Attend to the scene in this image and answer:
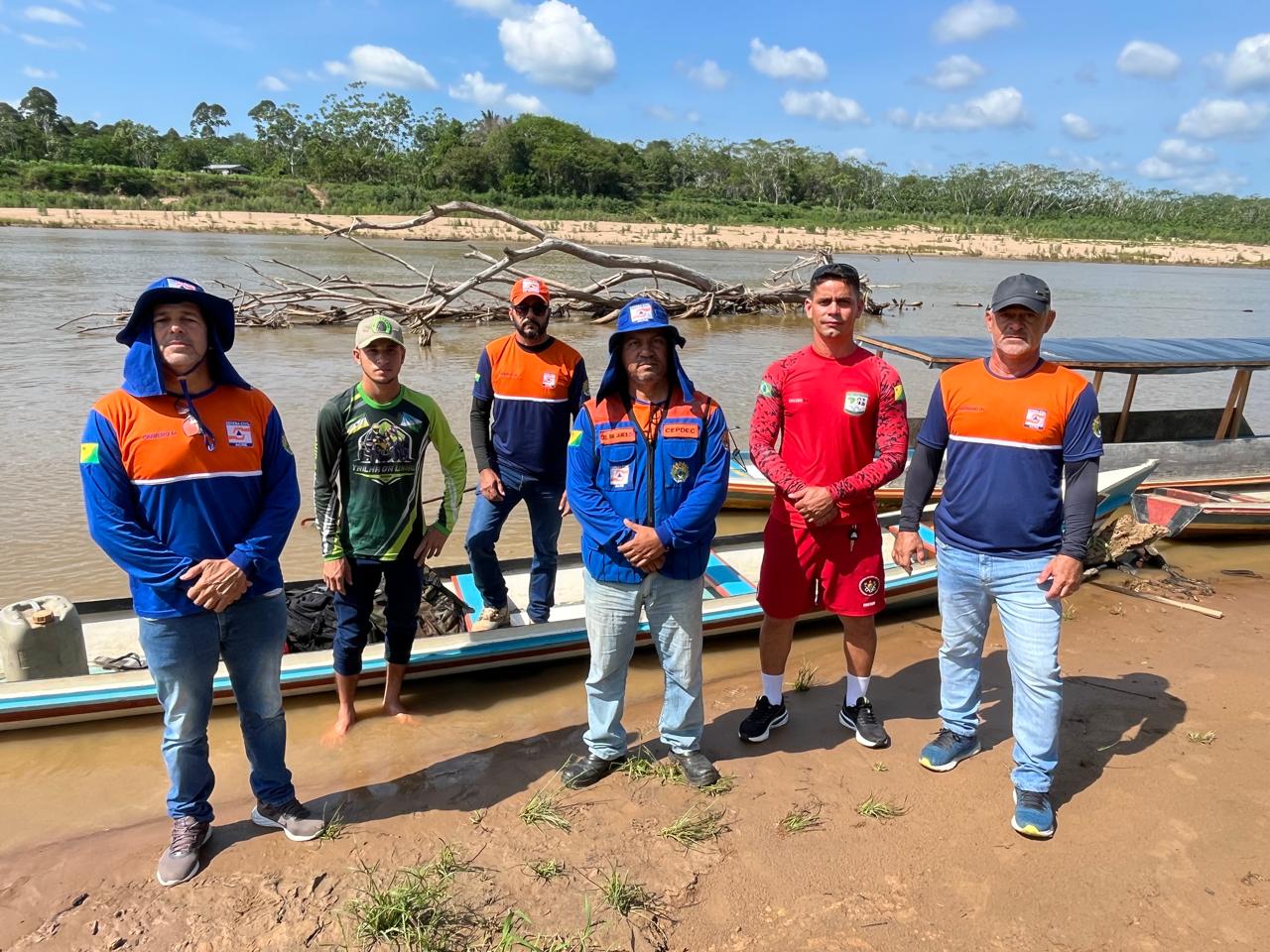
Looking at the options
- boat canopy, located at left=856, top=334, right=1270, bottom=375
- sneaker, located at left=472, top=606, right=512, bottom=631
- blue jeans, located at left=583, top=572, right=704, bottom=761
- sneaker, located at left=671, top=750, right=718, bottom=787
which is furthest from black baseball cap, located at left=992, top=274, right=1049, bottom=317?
boat canopy, located at left=856, top=334, right=1270, bottom=375

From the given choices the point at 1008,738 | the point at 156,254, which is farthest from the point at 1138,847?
the point at 156,254

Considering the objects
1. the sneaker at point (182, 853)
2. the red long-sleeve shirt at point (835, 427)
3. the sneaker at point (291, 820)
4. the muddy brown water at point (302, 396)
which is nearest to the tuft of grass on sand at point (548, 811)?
the muddy brown water at point (302, 396)

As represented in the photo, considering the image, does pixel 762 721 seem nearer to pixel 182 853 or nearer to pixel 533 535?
pixel 533 535

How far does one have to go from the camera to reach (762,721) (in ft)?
13.6

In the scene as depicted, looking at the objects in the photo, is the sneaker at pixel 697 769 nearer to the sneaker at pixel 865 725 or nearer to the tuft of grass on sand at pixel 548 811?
the tuft of grass on sand at pixel 548 811

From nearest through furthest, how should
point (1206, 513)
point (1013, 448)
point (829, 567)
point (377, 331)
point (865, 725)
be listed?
point (1013, 448)
point (377, 331)
point (829, 567)
point (865, 725)
point (1206, 513)

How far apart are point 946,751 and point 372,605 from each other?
9.62 ft

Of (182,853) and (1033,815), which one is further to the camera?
(1033,815)

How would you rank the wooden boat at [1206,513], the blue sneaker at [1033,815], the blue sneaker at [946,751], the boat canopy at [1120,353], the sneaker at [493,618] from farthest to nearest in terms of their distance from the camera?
the boat canopy at [1120,353] < the wooden boat at [1206,513] < the sneaker at [493,618] < the blue sneaker at [946,751] < the blue sneaker at [1033,815]

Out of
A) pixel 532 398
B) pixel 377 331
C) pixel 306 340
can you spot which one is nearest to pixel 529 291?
pixel 532 398

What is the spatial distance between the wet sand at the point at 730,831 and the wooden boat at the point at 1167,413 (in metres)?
3.60

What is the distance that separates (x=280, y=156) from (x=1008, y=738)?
91034 millimetres

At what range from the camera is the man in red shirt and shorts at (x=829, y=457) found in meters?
3.54

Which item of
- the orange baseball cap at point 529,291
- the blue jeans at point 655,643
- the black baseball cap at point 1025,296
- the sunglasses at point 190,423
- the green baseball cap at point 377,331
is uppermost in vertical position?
the black baseball cap at point 1025,296
